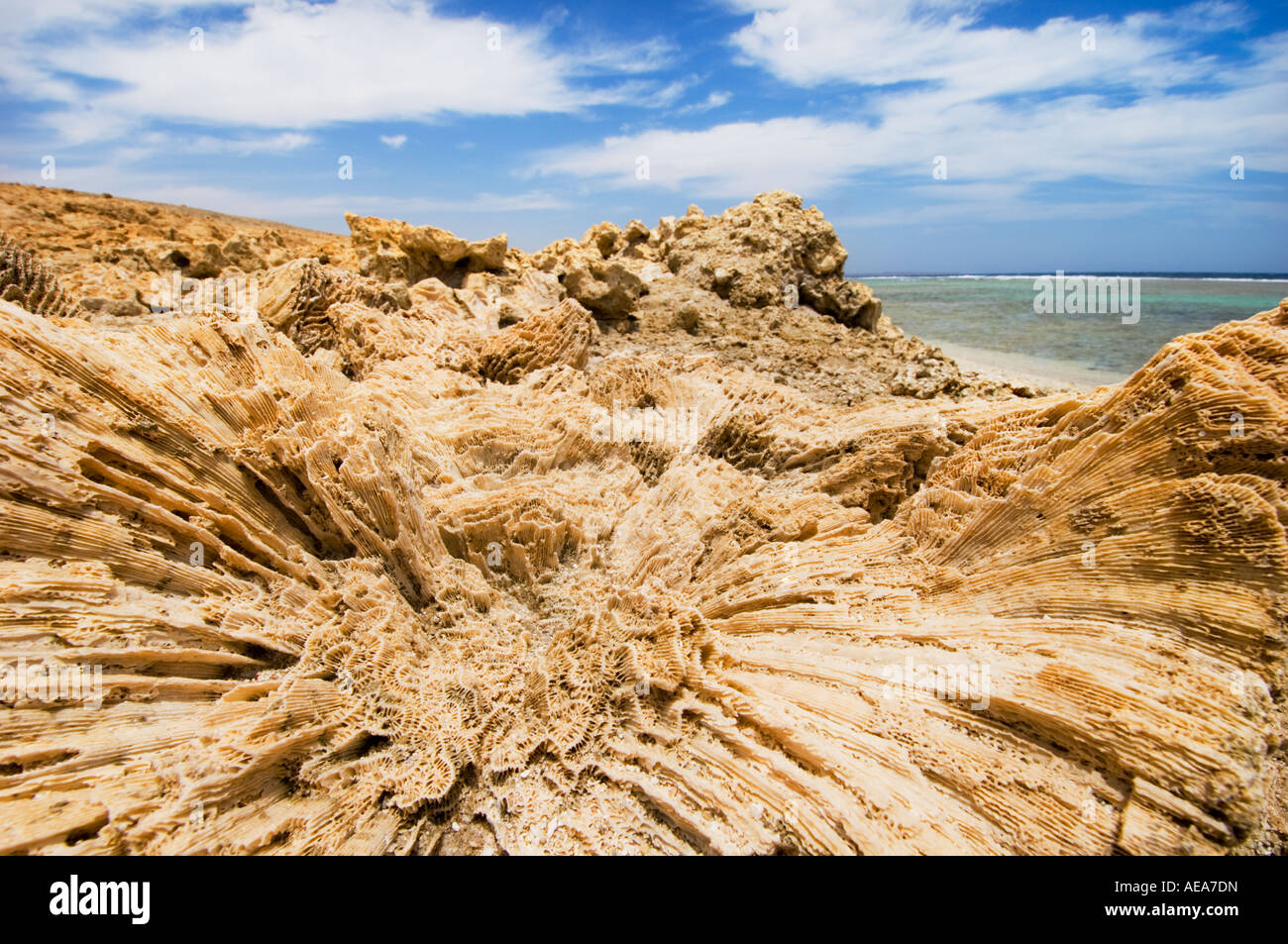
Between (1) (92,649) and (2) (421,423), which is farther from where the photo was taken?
(2) (421,423)

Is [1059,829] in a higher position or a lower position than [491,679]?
lower

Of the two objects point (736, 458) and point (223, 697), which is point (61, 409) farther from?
point (736, 458)

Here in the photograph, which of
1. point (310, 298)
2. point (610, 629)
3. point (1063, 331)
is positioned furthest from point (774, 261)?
point (1063, 331)

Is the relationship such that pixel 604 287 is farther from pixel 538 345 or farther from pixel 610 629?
pixel 610 629

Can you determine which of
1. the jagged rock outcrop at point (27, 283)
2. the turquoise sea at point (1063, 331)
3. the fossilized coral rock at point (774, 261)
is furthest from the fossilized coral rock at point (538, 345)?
the turquoise sea at point (1063, 331)

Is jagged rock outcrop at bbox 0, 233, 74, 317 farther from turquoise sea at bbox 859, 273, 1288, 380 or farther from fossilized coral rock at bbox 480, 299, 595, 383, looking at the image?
turquoise sea at bbox 859, 273, 1288, 380

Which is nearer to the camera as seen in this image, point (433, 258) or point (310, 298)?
point (310, 298)

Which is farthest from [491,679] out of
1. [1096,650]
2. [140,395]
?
[1096,650]

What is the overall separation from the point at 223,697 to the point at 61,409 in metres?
1.41

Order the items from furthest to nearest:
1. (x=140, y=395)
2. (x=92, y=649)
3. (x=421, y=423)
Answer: (x=421, y=423) → (x=140, y=395) → (x=92, y=649)

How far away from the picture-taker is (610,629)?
3.03 metres

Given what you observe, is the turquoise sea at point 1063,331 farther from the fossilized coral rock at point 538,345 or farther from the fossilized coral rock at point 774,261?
the fossilized coral rock at point 538,345
